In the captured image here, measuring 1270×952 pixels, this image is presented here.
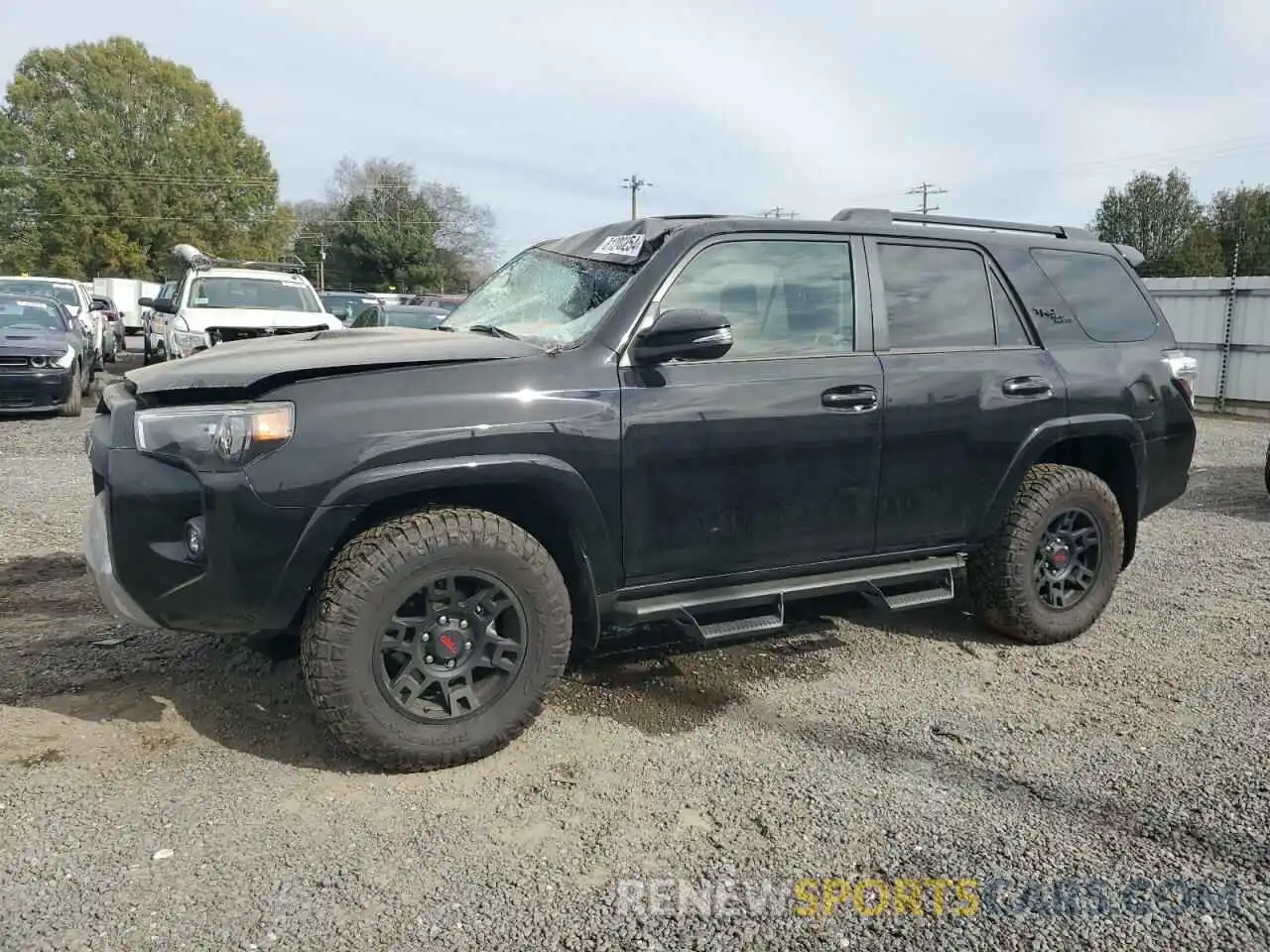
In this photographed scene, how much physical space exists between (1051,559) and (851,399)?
4.84 feet

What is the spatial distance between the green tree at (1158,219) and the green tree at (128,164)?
44708 millimetres

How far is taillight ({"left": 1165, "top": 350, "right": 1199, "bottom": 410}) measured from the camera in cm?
473

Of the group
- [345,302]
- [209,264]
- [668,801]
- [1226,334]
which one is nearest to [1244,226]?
[1226,334]

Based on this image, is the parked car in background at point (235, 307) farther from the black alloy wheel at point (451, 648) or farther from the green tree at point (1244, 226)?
the green tree at point (1244, 226)

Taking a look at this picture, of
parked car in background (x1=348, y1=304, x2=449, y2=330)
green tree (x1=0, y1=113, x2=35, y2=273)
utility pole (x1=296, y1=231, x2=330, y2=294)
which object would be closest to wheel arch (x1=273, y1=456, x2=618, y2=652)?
parked car in background (x1=348, y1=304, x2=449, y2=330)

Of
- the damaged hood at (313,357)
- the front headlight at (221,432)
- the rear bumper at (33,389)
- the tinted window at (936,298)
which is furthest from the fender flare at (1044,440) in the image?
the rear bumper at (33,389)

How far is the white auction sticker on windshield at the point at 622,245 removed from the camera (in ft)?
12.3

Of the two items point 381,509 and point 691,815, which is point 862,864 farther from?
point 381,509

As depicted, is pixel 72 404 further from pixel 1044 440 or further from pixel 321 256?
pixel 321 256

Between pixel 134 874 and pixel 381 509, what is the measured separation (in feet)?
4.10

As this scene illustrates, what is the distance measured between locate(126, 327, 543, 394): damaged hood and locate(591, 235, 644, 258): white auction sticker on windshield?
585 millimetres

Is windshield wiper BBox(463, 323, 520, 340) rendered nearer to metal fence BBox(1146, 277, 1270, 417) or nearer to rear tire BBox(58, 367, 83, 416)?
rear tire BBox(58, 367, 83, 416)

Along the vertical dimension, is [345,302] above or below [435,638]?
above

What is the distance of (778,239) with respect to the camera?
12.6ft
